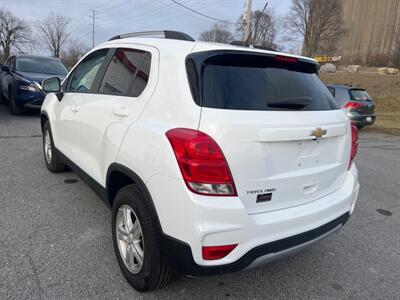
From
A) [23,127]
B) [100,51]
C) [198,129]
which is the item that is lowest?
[23,127]

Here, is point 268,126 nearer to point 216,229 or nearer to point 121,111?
point 216,229

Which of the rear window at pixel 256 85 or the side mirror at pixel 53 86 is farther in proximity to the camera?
the side mirror at pixel 53 86

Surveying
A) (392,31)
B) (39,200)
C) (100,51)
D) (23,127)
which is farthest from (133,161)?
(392,31)

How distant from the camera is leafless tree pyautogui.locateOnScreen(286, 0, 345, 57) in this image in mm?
46438

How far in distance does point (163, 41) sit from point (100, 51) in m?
1.15

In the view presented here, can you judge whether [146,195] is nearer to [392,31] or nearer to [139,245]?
[139,245]

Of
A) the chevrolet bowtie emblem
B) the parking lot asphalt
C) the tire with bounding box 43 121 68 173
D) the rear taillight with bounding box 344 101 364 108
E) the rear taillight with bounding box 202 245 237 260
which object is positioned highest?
the chevrolet bowtie emblem

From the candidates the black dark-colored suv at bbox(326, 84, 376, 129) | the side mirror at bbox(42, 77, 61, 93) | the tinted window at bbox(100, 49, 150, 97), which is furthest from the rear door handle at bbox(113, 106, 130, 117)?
the black dark-colored suv at bbox(326, 84, 376, 129)

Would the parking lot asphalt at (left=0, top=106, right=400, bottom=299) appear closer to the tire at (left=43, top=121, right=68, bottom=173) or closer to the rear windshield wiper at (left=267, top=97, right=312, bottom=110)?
the tire at (left=43, top=121, right=68, bottom=173)

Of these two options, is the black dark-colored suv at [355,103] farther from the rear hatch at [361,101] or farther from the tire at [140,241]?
the tire at [140,241]

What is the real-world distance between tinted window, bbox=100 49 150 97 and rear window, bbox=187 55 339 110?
0.54m

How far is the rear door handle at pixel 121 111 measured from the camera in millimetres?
2574

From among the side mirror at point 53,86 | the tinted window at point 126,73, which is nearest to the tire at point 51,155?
the side mirror at point 53,86

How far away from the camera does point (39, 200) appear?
396cm
